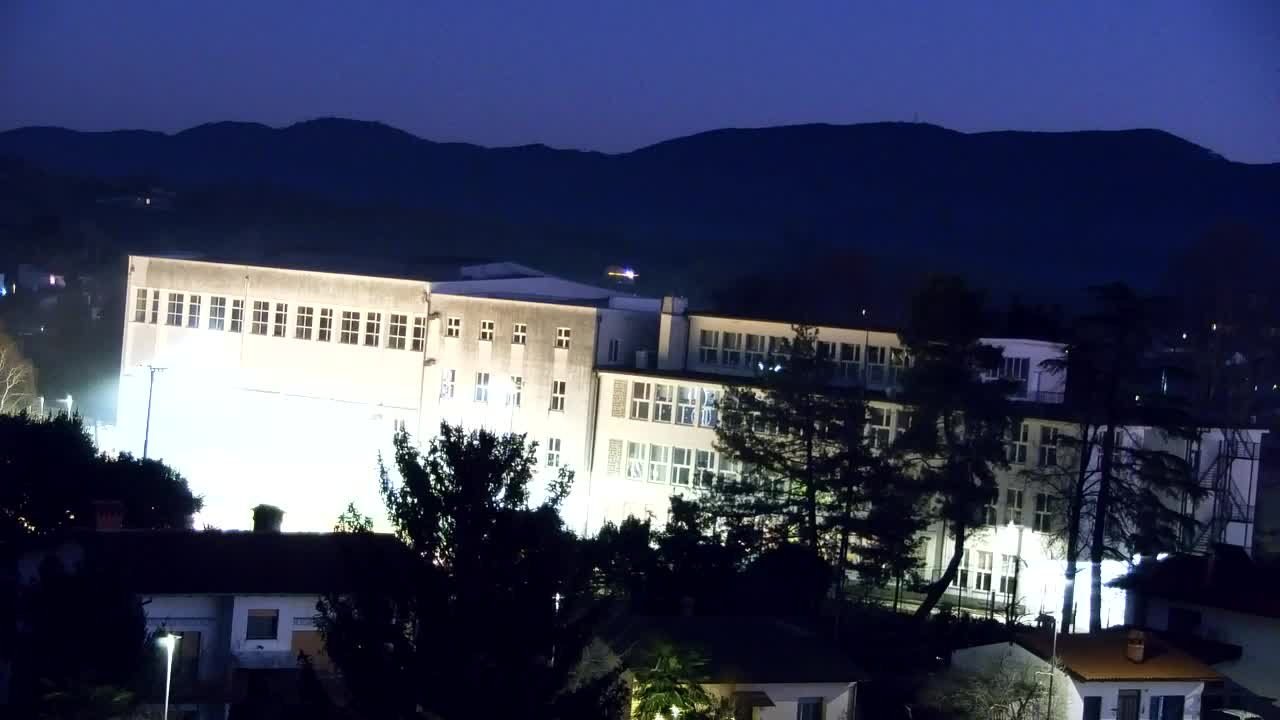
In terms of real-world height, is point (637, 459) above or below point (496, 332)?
below

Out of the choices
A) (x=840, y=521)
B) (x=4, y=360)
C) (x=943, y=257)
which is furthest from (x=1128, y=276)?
(x=840, y=521)

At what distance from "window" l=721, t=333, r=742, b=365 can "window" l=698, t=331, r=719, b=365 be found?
0.75ft

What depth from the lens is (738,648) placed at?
24703 millimetres

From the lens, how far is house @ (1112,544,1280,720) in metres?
29.0

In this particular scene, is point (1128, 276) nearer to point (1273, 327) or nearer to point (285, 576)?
point (1273, 327)

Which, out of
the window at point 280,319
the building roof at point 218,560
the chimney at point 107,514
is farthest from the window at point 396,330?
the building roof at point 218,560

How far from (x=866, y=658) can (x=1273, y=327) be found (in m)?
35.5

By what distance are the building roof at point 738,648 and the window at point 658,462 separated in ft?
60.3

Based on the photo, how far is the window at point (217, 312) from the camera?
5188 centimetres

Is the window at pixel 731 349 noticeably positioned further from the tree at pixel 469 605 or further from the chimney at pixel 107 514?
the tree at pixel 469 605

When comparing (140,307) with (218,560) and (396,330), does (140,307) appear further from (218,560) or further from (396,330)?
(218,560)

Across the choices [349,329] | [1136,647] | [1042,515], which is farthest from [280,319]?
[1136,647]

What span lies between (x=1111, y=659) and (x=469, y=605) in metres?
12.4

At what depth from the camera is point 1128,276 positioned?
543ft
